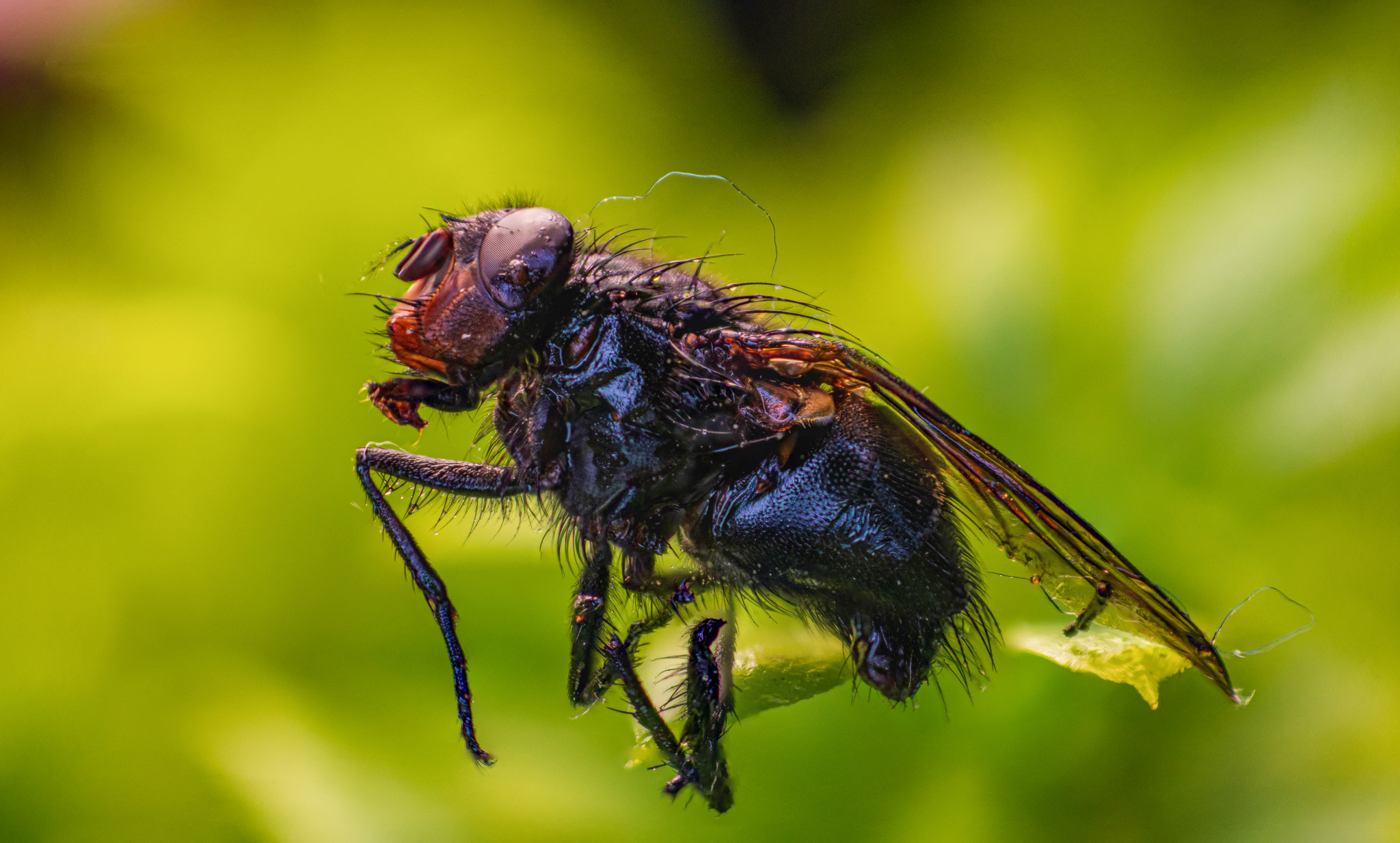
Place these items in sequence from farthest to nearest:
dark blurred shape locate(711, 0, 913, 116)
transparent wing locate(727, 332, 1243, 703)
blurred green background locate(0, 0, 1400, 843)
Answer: dark blurred shape locate(711, 0, 913, 116) → blurred green background locate(0, 0, 1400, 843) → transparent wing locate(727, 332, 1243, 703)

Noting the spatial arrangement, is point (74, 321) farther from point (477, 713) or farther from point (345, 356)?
point (477, 713)

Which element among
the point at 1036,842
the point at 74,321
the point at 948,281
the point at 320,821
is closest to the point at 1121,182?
the point at 948,281

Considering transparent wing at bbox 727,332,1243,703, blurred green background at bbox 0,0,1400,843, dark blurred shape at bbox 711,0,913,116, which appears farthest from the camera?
dark blurred shape at bbox 711,0,913,116

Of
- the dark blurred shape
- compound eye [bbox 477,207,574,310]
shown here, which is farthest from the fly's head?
the dark blurred shape

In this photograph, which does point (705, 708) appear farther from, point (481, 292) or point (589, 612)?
point (481, 292)

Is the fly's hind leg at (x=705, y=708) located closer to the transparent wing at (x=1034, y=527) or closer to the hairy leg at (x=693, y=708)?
the hairy leg at (x=693, y=708)

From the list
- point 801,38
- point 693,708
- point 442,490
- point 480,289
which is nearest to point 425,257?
point 480,289

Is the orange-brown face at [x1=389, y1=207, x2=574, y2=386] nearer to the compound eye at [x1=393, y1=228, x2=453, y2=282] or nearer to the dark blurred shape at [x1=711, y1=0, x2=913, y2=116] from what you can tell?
the compound eye at [x1=393, y1=228, x2=453, y2=282]
